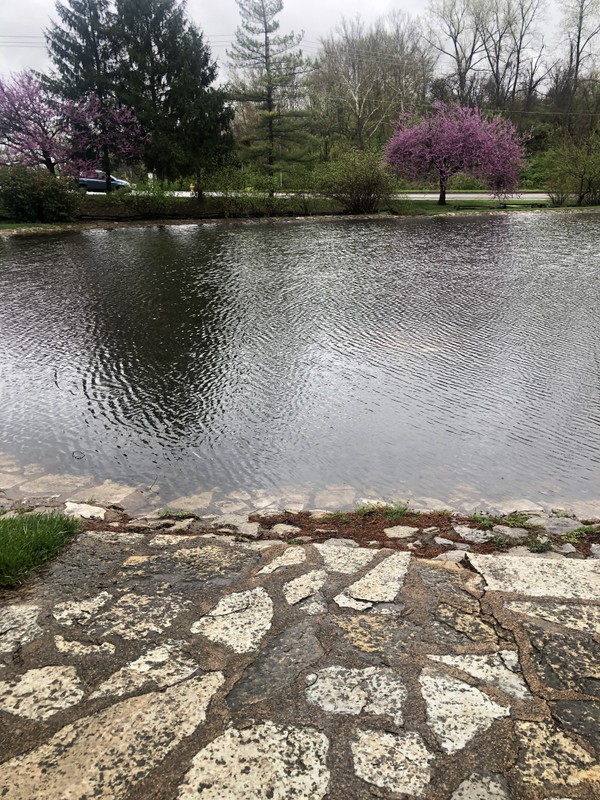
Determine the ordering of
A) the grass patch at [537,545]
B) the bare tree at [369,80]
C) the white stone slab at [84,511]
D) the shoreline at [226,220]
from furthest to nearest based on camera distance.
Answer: the bare tree at [369,80] < the shoreline at [226,220] < the white stone slab at [84,511] < the grass patch at [537,545]

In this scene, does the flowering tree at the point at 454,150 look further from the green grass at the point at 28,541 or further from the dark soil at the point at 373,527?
the green grass at the point at 28,541

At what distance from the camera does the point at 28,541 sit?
287cm

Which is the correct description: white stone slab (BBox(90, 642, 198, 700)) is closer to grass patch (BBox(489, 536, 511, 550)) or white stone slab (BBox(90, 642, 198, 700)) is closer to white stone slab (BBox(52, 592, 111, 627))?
white stone slab (BBox(52, 592, 111, 627))

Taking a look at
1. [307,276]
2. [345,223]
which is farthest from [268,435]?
[345,223]

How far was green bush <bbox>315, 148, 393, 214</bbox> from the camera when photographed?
24.8 metres

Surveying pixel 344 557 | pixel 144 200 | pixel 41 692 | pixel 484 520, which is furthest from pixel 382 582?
pixel 144 200

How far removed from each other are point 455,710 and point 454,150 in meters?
29.2

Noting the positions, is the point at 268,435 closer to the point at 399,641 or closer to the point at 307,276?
the point at 399,641

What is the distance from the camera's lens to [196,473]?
4422mm

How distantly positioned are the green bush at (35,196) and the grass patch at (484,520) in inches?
911

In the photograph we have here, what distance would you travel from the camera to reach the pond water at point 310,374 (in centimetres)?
453

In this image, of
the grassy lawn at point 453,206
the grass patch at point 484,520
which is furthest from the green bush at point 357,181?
the grass patch at point 484,520

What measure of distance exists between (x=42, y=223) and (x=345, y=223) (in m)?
12.3

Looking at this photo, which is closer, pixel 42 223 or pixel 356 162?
pixel 42 223
